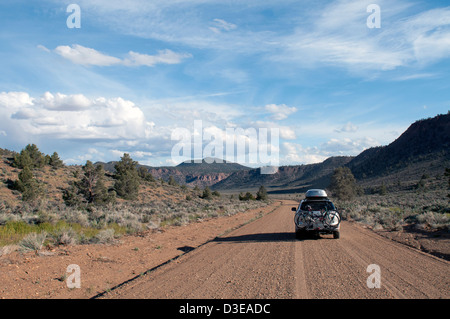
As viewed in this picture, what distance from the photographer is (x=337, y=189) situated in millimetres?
53906

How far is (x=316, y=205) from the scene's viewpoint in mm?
14102

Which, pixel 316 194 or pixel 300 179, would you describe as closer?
pixel 316 194

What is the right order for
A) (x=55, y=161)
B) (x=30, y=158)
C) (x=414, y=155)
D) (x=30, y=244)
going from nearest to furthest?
(x=30, y=244) → (x=30, y=158) → (x=55, y=161) → (x=414, y=155)

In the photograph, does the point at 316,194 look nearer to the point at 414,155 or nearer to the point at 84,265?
the point at 84,265

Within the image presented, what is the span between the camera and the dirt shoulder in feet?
22.9

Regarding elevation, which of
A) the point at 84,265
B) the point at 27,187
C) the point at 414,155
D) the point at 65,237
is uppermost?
the point at 414,155

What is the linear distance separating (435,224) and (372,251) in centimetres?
777

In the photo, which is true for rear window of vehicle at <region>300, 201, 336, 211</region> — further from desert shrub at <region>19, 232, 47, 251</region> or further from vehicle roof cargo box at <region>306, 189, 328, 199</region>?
desert shrub at <region>19, 232, 47, 251</region>

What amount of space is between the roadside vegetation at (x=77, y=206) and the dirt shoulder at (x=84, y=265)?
2.64ft

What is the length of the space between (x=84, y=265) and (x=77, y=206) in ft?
59.7

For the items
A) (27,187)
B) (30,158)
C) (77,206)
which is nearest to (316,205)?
(77,206)

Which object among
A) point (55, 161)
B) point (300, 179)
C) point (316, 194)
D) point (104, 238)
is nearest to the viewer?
point (104, 238)

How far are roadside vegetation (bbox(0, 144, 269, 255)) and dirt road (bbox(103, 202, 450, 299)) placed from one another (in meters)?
4.95

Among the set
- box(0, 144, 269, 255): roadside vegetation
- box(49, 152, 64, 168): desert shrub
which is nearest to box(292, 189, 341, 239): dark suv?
box(0, 144, 269, 255): roadside vegetation
